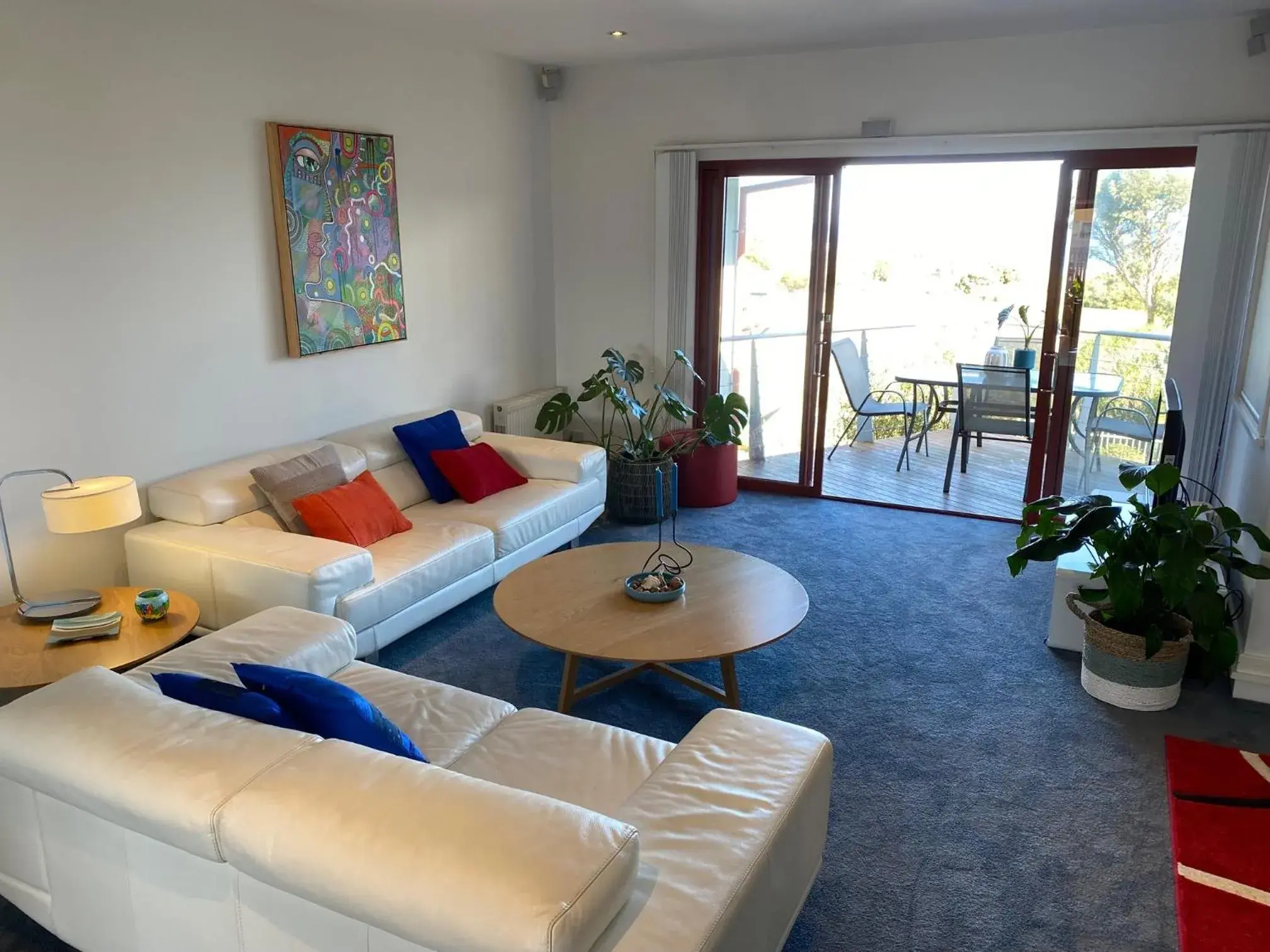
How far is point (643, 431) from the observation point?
582cm

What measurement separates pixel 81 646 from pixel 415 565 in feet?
3.86

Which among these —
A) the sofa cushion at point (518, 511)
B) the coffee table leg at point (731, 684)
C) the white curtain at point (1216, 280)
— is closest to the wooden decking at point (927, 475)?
the white curtain at point (1216, 280)

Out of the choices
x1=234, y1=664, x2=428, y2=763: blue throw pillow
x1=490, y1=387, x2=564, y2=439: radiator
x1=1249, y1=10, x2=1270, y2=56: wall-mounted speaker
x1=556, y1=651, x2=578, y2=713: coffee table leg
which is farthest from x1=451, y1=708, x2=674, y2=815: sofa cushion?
x1=1249, y1=10, x2=1270, y2=56: wall-mounted speaker

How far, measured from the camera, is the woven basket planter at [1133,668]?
10.8 ft

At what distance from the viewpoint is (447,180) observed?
5.22 m

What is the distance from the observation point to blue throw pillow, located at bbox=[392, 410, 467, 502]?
462cm

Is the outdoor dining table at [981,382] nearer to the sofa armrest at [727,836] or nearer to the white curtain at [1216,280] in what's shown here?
the white curtain at [1216,280]

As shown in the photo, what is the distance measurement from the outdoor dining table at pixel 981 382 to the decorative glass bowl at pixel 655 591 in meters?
3.11

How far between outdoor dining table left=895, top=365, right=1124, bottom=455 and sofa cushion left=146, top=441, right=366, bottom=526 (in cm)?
393

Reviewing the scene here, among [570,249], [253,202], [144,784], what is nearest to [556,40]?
[570,249]

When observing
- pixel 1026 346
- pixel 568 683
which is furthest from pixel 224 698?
pixel 1026 346

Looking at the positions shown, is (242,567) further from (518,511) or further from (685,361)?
(685,361)

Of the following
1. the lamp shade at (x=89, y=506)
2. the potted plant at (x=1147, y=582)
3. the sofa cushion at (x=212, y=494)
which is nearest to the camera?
the lamp shade at (x=89, y=506)

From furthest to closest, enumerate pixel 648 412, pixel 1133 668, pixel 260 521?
pixel 648 412 → pixel 260 521 → pixel 1133 668
